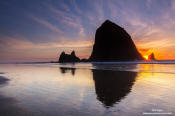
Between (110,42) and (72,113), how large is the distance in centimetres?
19390

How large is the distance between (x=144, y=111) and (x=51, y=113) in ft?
12.8

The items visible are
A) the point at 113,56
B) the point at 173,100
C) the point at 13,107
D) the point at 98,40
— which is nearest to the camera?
the point at 13,107

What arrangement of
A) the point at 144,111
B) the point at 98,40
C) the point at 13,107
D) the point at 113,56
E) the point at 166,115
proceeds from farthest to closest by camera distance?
the point at 98,40 → the point at 113,56 → the point at 13,107 → the point at 144,111 → the point at 166,115

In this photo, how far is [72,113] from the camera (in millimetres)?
6371

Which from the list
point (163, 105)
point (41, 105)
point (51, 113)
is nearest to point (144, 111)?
point (163, 105)

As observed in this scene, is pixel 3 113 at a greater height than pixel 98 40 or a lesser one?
lesser

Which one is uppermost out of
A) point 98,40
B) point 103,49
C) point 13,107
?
point 98,40

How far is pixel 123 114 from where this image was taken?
6250mm

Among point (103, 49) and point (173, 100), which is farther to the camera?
point (103, 49)

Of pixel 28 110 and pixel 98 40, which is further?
pixel 98 40

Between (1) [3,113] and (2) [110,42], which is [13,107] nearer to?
(1) [3,113]

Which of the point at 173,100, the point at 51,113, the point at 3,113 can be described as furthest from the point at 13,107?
the point at 173,100

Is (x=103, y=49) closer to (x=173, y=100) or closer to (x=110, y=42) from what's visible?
(x=110, y=42)

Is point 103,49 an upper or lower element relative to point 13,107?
upper
